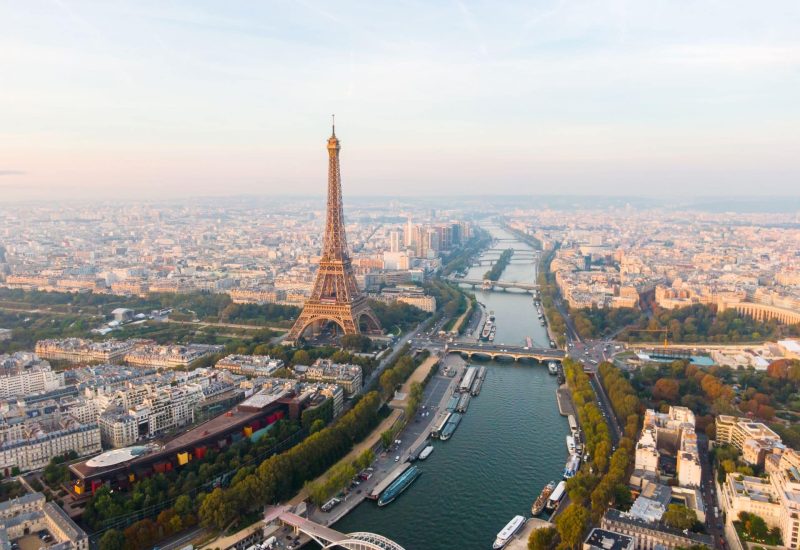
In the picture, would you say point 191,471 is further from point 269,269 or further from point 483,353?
point 269,269

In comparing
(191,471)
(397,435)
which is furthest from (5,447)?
(397,435)

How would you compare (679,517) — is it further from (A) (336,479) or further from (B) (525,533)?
(A) (336,479)

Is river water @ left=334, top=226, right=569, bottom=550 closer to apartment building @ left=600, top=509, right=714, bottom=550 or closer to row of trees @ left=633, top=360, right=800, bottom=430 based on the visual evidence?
apartment building @ left=600, top=509, right=714, bottom=550

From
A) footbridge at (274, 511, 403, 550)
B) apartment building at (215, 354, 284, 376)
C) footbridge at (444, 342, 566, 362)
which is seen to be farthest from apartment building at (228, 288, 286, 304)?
footbridge at (274, 511, 403, 550)

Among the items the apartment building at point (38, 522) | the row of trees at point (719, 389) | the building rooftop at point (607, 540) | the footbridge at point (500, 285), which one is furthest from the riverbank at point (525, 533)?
Answer: the footbridge at point (500, 285)

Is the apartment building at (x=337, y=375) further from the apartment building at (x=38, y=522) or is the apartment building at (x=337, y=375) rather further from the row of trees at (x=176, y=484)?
the apartment building at (x=38, y=522)

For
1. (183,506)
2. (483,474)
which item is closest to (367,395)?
(483,474)
